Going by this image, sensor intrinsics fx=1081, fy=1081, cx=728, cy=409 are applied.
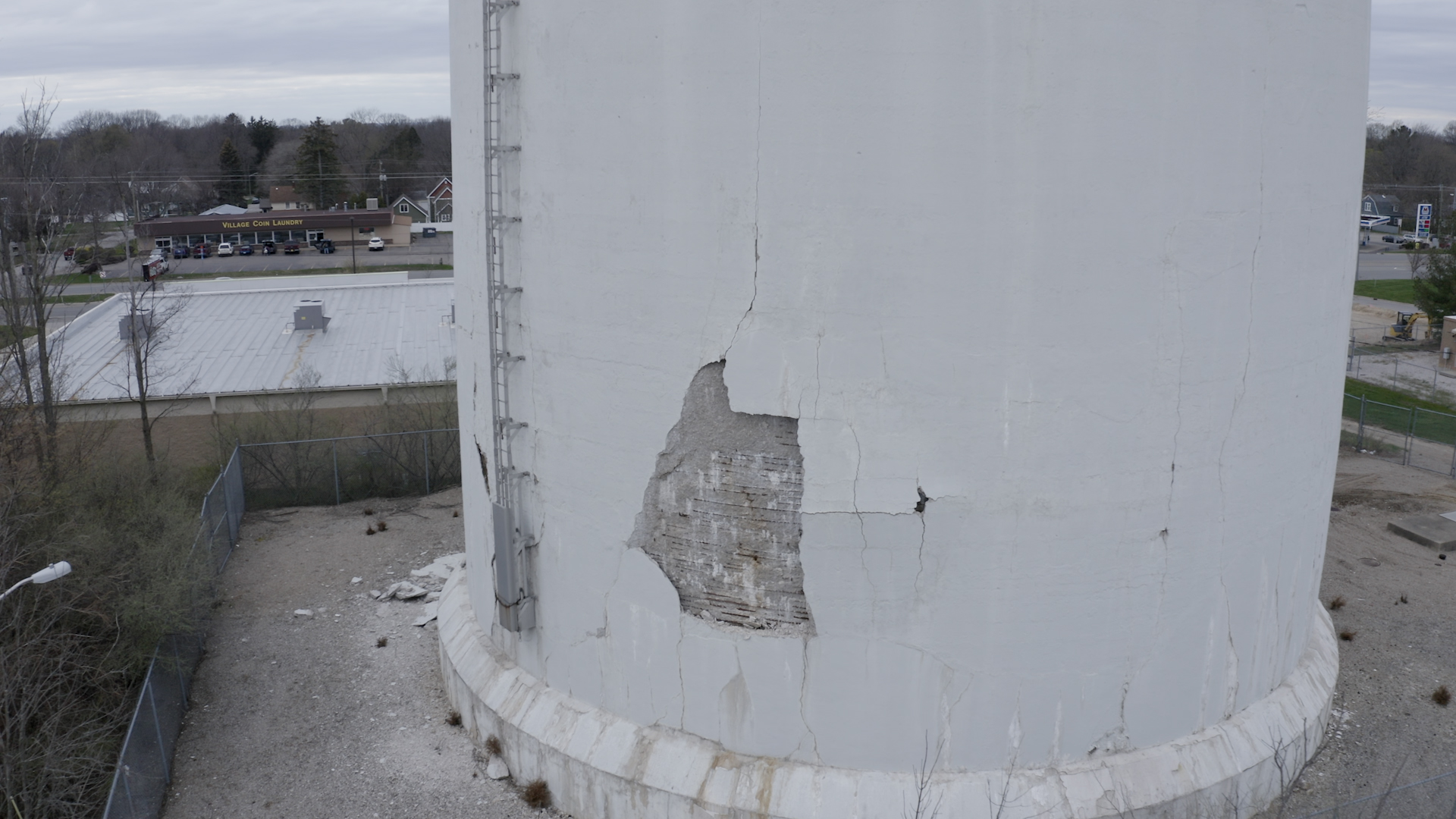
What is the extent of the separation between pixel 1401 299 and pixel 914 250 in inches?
2187

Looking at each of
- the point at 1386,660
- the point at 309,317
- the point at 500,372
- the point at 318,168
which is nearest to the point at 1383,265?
the point at 1386,660

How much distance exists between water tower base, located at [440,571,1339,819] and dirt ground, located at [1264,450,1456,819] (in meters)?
0.49

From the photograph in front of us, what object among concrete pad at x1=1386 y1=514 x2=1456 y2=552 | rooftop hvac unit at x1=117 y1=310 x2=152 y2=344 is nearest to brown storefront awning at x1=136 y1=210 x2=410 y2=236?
rooftop hvac unit at x1=117 y1=310 x2=152 y2=344

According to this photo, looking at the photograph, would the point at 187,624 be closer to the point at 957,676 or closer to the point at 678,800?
the point at 678,800

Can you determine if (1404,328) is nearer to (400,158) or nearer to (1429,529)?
(1429,529)

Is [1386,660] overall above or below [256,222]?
below

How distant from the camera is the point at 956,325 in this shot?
9.04m

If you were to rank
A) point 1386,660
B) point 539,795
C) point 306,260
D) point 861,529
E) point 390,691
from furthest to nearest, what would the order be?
point 306,260
point 1386,660
point 390,691
point 539,795
point 861,529

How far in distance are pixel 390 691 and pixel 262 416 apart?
499 inches

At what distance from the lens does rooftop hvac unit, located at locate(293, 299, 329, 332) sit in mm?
29219

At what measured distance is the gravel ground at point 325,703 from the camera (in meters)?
11.7

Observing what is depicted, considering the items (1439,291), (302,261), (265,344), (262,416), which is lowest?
(262,416)

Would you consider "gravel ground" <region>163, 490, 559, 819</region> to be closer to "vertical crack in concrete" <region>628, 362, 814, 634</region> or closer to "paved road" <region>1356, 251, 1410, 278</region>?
"vertical crack in concrete" <region>628, 362, 814, 634</region>

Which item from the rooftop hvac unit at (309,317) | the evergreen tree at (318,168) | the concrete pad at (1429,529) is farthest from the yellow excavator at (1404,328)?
the evergreen tree at (318,168)
